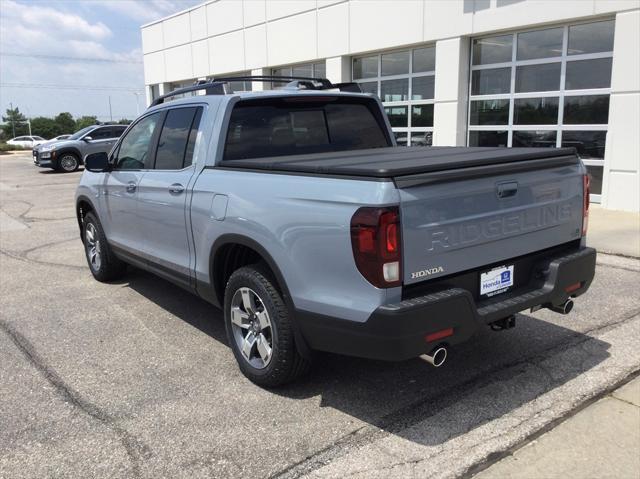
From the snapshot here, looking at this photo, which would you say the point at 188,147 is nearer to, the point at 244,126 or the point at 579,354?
the point at 244,126

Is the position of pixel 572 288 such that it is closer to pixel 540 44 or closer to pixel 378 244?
pixel 378 244

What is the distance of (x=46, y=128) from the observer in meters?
88.5

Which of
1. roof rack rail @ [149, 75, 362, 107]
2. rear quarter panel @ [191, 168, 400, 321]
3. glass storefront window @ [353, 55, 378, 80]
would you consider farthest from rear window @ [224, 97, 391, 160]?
glass storefront window @ [353, 55, 378, 80]

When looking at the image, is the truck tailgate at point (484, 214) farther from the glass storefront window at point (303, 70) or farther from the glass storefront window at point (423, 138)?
the glass storefront window at point (303, 70)

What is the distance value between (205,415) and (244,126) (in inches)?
82.4

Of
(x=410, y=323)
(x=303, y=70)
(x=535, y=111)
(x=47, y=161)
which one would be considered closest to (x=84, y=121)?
(x=47, y=161)

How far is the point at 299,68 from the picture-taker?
58.2 ft

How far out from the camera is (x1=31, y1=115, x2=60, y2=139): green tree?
280 feet

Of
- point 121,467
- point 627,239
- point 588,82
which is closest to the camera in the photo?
point 121,467

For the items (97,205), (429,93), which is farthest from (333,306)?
(429,93)

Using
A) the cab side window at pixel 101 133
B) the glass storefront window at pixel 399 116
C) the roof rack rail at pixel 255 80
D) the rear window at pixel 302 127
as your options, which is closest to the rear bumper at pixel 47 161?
the cab side window at pixel 101 133

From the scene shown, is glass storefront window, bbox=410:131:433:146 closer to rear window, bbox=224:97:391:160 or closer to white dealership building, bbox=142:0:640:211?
white dealership building, bbox=142:0:640:211

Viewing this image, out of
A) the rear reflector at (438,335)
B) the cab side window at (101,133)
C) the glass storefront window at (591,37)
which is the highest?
the glass storefront window at (591,37)

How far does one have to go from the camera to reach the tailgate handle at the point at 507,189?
3322 mm
